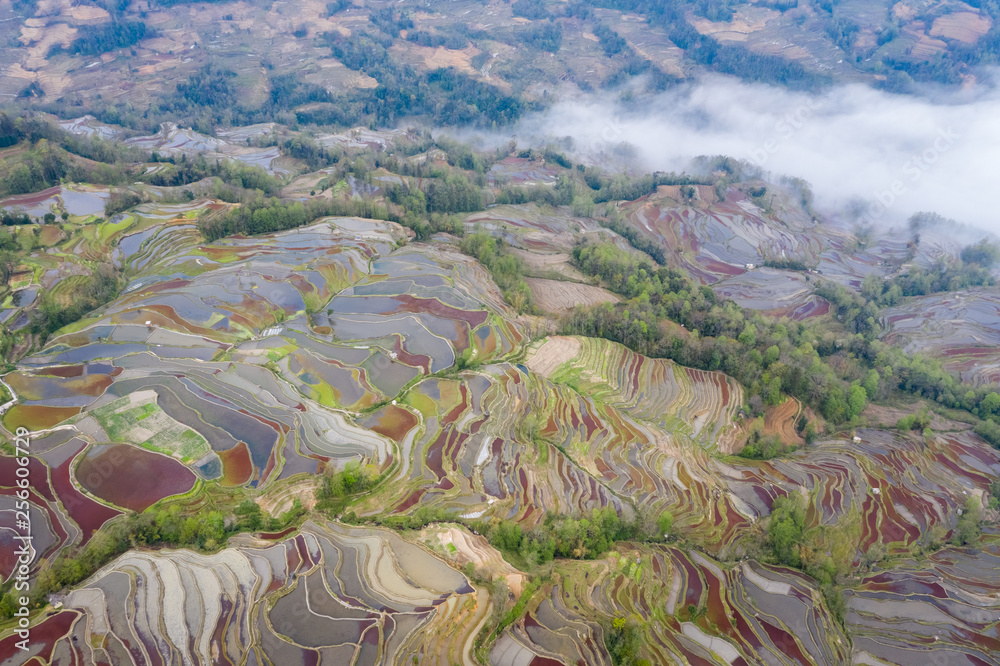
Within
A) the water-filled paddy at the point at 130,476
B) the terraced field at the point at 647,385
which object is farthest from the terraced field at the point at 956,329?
the water-filled paddy at the point at 130,476

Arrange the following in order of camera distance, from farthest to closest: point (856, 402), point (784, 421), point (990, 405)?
point (990, 405) < point (856, 402) < point (784, 421)

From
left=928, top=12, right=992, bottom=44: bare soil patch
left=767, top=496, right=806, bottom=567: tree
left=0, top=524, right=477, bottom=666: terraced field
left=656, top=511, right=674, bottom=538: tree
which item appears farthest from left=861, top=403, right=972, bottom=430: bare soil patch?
left=928, top=12, right=992, bottom=44: bare soil patch

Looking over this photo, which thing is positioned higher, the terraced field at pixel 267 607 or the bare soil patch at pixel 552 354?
the terraced field at pixel 267 607

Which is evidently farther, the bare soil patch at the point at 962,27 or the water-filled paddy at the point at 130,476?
the bare soil patch at the point at 962,27

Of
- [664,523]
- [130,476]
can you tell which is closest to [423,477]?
[664,523]

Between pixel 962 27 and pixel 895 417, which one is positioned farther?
pixel 962 27

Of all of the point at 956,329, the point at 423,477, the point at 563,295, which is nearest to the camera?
the point at 423,477

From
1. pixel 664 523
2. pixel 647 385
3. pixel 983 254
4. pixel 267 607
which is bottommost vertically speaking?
pixel 983 254

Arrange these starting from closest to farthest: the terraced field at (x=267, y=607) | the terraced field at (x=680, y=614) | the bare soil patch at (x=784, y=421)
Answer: the terraced field at (x=267, y=607)
the terraced field at (x=680, y=614)
the bare soil patch at (x=784, y=421)

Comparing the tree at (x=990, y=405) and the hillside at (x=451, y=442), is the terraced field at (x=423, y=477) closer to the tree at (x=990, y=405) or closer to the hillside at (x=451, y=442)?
the hillside at (x=451, y=442)

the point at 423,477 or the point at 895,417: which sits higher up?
the point at 423,477

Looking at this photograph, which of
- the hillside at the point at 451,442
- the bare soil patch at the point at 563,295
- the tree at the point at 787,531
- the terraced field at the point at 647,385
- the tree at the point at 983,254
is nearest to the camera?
the hillside at the point at 451,442

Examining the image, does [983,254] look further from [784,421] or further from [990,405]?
[784,421]
